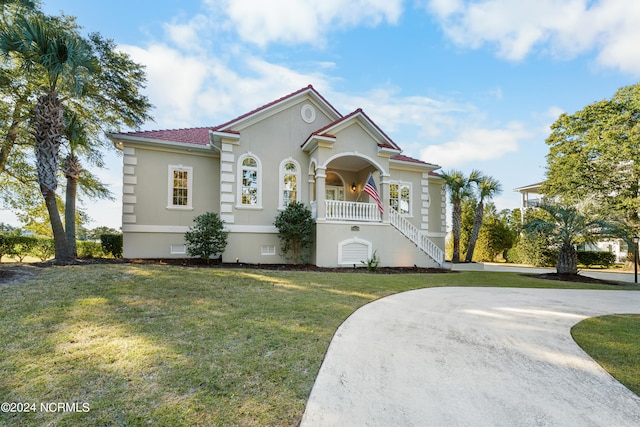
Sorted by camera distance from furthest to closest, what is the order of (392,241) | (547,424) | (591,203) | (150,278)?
(392,241)
(591,203)
(150,278)
(547,424)

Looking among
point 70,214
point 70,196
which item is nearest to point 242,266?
point 70,214

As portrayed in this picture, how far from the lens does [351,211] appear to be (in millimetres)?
13625

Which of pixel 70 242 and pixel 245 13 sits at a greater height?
pixel 245 13

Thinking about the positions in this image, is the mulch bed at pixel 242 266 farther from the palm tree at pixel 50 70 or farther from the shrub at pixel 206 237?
the palm tree at pixel 50 70

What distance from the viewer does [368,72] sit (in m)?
15.1

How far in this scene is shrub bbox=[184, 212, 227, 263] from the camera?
11.2 metres

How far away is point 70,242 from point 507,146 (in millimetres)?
25873

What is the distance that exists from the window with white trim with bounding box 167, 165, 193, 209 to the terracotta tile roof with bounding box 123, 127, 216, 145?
1.35 meters

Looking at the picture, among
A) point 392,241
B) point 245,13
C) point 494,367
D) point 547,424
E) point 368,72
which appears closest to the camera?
point 547,424

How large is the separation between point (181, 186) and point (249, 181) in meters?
3.34

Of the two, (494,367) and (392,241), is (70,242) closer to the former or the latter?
(392,241)

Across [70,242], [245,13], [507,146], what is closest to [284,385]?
[245,13]

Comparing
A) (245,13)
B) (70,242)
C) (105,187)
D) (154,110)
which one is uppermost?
(245,13)

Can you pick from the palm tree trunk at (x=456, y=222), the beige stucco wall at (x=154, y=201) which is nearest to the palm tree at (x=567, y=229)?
the palm tree trunk at (x=456, y=222)
